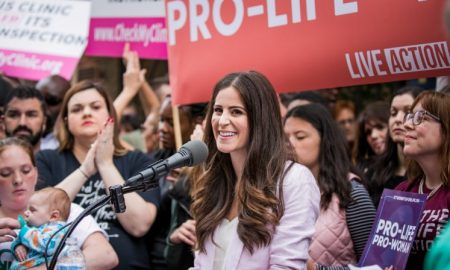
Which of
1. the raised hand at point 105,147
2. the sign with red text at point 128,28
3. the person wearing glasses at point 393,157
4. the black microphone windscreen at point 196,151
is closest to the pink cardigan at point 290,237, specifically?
the black microphone windscreen at point 196,151

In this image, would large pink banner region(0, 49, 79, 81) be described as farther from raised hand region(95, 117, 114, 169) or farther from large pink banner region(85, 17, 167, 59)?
raised hand region(95, 117, 114, 169)

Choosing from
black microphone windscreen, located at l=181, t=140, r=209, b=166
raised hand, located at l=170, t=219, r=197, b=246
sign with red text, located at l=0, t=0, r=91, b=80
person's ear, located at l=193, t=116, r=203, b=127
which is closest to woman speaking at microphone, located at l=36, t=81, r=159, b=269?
raised hand, located at l=170, t=219, r=197, b=246

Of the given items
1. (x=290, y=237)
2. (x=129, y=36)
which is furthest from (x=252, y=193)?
(x=129, y=36)

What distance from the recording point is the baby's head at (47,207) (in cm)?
468

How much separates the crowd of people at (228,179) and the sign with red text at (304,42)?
0.29m

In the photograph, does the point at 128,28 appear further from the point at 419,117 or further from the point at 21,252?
the point at 419,117

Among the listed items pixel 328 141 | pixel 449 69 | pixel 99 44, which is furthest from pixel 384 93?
pixel 449 69

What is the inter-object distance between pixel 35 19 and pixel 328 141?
309 cm

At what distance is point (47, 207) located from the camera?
15.5 feet

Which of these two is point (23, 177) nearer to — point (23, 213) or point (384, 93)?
point (23, 213)

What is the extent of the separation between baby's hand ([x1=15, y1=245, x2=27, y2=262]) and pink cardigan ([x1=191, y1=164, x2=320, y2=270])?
4.08 ft

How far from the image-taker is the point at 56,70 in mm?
6934

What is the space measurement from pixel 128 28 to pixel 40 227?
2.80 m

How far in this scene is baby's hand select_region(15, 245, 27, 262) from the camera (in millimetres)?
4566
